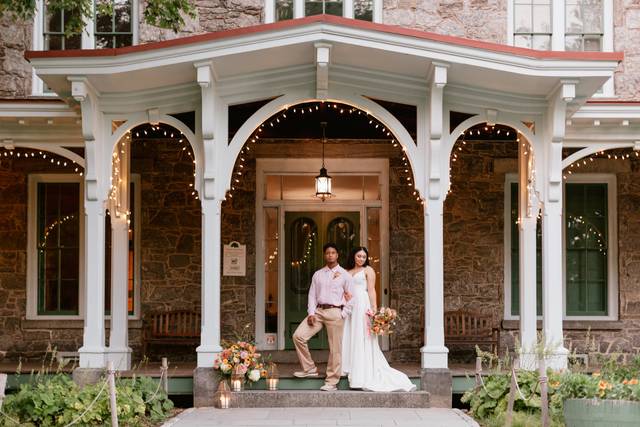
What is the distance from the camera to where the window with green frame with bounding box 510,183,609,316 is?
1383 centimetres

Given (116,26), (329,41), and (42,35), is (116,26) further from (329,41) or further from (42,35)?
(329,41)

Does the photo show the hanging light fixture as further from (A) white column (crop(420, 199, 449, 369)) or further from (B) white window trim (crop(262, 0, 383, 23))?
(A) white column (crop(420, 199, 449, 369))

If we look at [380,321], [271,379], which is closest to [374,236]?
[380,321]

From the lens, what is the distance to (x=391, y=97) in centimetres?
1074

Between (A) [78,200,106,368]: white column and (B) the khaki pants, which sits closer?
(A) [78,200,106,368]: white column

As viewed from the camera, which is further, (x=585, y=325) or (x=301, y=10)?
(x=585, y=325)

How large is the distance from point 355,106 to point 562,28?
4.19 metres

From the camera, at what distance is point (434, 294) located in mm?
10492

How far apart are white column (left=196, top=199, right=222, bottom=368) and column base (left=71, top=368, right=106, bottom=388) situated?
3.78 ft

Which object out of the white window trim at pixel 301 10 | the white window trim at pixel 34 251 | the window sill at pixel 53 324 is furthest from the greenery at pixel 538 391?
the white window trim at pixel 34 251

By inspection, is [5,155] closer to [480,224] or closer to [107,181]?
[107,181]

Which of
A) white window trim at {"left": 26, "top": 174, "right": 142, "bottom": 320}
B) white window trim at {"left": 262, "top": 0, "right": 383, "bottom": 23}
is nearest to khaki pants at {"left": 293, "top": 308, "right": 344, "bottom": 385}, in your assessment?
white window trim at {"left": 26, "top": 174, "right": 142, "bottom": 320}

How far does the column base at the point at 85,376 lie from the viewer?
10375 mm

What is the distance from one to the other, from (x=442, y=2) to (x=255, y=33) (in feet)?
15.0
